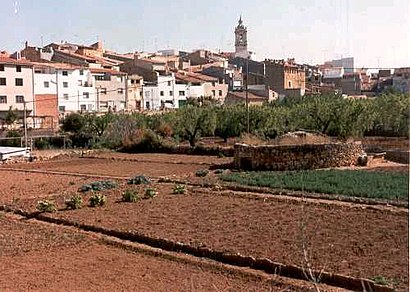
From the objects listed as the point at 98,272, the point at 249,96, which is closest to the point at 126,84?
the point at 249,96

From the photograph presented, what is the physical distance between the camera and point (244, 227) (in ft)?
38.1

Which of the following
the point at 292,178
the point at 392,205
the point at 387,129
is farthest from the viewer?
the point at 387,129

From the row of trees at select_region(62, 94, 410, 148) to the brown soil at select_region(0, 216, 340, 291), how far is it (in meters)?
21.4

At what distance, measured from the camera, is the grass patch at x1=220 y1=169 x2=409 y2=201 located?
15462 mm

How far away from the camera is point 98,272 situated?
892 centimetres

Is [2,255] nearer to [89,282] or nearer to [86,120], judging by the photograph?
[89,282]

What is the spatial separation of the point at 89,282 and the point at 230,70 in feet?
245

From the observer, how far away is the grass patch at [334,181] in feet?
50.7

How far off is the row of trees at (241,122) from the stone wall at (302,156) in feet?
25.1

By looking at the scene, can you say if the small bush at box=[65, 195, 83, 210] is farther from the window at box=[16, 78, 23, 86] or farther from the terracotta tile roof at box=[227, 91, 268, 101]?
the terracotta tile roof at box=[227, 91, 268, 101]

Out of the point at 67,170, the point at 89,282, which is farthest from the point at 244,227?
the point at 67,170

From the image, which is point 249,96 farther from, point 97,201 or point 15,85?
point 97,201

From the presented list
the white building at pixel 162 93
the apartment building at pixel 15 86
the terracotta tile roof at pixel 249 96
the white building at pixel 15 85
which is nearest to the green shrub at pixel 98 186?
the apartment building at pixel 15 86

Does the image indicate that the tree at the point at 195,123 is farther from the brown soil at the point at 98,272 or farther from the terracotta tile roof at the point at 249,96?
the brown soil at the point at 98,272
